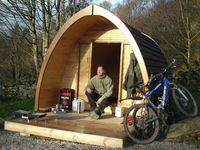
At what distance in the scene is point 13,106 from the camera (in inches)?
434

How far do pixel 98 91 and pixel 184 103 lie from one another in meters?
2.55

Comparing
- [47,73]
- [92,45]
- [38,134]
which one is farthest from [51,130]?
[92,45]

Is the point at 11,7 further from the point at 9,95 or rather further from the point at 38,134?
the point at 38,134

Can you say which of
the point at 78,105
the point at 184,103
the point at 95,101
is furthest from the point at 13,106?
the point at 184,103

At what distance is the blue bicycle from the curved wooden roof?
500mm

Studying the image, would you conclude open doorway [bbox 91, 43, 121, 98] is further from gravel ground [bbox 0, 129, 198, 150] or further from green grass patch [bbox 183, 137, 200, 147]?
green grass patch [bbox 183, 137, 200, 147]

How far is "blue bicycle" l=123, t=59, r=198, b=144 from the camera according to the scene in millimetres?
6398

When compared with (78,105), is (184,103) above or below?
above

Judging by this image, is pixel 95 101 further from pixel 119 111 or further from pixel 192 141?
pixel 192 141

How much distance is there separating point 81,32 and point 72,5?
26.9 ft

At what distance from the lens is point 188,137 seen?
6.82m

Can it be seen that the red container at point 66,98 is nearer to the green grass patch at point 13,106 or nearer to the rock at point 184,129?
the green grass patch at point 13,106

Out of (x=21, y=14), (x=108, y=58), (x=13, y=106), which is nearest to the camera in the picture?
(x=108, y=58)

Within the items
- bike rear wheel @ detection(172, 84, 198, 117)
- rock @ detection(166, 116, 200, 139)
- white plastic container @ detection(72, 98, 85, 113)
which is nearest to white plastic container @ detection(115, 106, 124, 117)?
white plastic container @ detection(72, 98, 85, 113)
